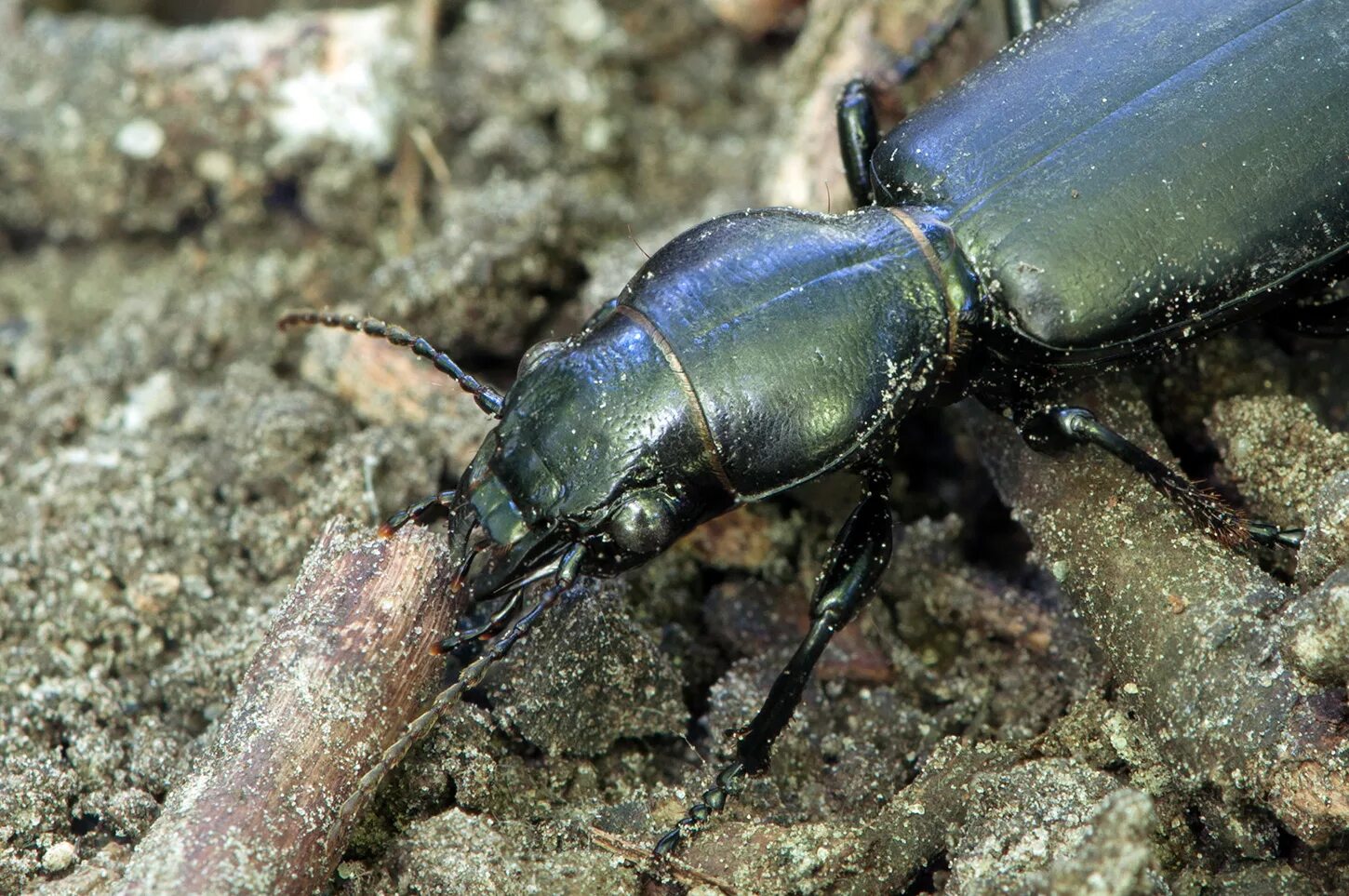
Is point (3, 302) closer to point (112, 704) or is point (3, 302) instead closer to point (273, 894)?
point (112, 704)

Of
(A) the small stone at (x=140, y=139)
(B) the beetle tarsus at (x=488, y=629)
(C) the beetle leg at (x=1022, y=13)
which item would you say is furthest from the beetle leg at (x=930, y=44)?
(A) the small stone at (x=140, y=139)

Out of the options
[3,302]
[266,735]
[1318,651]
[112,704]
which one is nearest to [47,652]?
[112,704]

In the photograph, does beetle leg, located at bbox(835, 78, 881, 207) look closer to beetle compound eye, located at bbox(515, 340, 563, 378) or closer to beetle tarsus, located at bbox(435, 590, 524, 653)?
beetle compound eye, located at bbox(515, 340, 563, 378)

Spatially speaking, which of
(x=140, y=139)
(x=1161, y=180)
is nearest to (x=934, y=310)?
(x=1161, y=180)

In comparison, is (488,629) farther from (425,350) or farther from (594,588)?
(425,350)

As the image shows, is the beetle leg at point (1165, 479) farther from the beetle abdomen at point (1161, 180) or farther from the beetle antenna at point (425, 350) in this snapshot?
the beetle antenna at point (425, 350)

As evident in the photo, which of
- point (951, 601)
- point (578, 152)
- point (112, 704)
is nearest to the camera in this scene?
point (112, 704)
